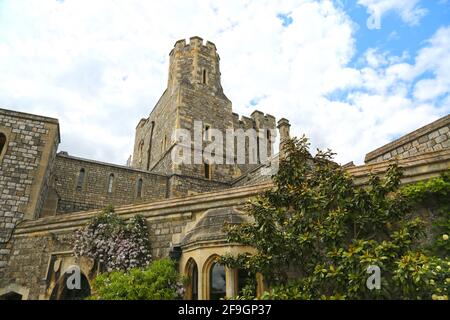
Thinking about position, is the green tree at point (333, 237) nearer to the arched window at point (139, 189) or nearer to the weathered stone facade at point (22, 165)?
the weathered stone facade at point (22, 165)

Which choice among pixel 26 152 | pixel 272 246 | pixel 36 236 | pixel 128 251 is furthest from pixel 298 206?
pixel 26 152

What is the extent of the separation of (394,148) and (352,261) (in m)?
4.28

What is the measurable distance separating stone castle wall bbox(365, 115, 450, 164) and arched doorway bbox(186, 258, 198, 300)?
466cm

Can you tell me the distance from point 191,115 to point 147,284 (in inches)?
649

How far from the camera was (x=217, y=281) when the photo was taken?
674 centimetres

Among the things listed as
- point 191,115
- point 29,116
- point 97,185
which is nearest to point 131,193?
point 97,185

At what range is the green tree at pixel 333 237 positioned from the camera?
4734mm

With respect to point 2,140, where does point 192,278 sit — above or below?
below

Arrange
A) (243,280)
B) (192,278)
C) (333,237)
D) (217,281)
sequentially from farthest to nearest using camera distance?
(192,278) → (217,281) → (243,280) → (333,237)

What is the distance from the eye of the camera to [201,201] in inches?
320

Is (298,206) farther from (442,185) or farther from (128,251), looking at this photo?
(128,251)

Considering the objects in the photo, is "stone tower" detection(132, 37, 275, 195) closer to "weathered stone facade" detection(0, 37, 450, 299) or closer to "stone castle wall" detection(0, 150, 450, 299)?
"weathered stone facade" detection(0, 37, 450, 299)

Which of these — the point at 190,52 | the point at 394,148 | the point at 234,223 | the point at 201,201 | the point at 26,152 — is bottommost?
the point at 234,223

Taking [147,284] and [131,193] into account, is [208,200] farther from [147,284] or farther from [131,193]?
[131,193]
